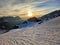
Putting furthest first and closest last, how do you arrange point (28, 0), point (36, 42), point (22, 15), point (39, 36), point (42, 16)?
point (28, 0) < point (22, 15) < point (42, 16) < point (39, 36) < point (36, 42)

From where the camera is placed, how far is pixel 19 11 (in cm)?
1484

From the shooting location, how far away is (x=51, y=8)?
1482 centimetres

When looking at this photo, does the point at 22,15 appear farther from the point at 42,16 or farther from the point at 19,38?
the point at 19,38

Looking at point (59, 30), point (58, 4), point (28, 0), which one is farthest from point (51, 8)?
point (59, 30)

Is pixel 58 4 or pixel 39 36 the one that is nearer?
pixel 39 36

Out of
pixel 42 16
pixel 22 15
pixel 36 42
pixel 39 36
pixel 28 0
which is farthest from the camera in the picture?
pixel 28 0

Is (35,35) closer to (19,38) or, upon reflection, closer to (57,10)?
(19,38)

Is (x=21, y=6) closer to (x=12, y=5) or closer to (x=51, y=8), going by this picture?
(x=12, y=5)

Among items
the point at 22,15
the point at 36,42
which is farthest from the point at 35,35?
the point at 22,15

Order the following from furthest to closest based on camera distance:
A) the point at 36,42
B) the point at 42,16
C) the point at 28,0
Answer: the point at 28,0, the point at 42,16, the point at 36,42

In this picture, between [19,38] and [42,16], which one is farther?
[42,16]

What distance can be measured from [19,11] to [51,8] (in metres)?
2.41

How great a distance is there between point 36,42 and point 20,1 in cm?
868

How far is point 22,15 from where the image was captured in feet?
48.0
